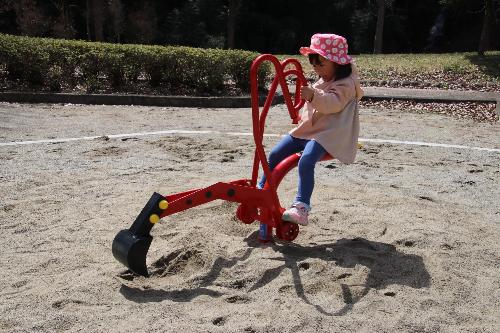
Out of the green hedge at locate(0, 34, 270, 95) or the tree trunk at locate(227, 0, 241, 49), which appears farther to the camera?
the tree trunk at locate(227, 0, 241, 49)

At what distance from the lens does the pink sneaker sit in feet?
10.8

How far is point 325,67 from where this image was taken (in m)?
3.49

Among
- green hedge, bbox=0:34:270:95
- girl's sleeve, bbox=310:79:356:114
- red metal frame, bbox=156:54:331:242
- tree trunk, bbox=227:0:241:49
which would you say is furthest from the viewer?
tree trunk, bbox=227:0:241:49

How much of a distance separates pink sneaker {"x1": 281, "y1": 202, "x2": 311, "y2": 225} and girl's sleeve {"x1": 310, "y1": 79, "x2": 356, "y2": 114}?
537 millimetres

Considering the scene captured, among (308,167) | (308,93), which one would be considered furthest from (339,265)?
(308,93)

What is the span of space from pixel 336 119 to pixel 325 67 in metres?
0.31

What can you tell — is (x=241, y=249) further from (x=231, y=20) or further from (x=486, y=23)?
(x=231, y=20)

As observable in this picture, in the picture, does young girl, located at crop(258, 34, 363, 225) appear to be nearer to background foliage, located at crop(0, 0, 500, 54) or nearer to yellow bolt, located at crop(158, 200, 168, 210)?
yellow bolt, located at crop(158, 200, 168, 210)

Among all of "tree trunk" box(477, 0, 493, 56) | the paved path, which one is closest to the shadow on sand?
the paved path

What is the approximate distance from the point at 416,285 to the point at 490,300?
349mm

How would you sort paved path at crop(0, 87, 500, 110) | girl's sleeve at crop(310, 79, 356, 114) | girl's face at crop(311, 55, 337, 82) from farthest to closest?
paved path at crop(0, 87, 500, 110) < girl's face at crop(311, 55, 337, 82) < girl's sleeve at crop(310, 79, 356, 114)

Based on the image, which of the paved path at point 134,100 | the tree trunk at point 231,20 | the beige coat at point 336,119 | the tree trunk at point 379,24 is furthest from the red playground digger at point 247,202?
the tree trunk at point 231,20

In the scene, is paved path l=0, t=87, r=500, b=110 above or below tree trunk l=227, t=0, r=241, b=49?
below

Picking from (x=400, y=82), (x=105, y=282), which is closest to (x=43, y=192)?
(x=105, y=282)
